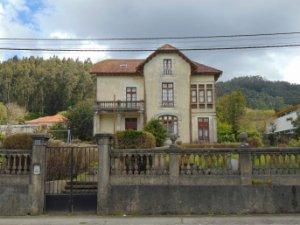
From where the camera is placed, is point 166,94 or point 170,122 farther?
point 166,94

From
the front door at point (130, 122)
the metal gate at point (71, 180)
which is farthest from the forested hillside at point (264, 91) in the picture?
the metal gate at point (71, 180)

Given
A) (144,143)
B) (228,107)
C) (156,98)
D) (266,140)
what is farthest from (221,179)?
(228,107)

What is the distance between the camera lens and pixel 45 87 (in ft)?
277

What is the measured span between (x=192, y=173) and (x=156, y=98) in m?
31.6

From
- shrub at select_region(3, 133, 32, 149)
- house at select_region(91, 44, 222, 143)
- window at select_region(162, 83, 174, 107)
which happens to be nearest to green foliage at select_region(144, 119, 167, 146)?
house at select_region(91, 44, 222, 143)

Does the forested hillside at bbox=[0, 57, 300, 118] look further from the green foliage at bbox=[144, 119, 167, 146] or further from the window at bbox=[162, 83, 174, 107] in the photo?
the green foliage at bbox=[144, 119, 167, 146]

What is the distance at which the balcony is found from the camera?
44.2 m

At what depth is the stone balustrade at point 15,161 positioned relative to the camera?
573 inches

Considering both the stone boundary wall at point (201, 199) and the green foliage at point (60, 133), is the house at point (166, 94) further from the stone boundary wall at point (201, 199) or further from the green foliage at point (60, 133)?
the stone boundary wall at point (201, 199)

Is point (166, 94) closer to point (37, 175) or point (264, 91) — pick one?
point (37, 175)

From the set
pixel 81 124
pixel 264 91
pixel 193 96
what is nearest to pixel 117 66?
pixel 81 124

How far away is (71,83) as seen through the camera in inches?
3317

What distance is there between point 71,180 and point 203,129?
31662 millimetres

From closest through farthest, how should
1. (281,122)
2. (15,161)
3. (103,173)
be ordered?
(103,173) → (15,161) → (281,122)
